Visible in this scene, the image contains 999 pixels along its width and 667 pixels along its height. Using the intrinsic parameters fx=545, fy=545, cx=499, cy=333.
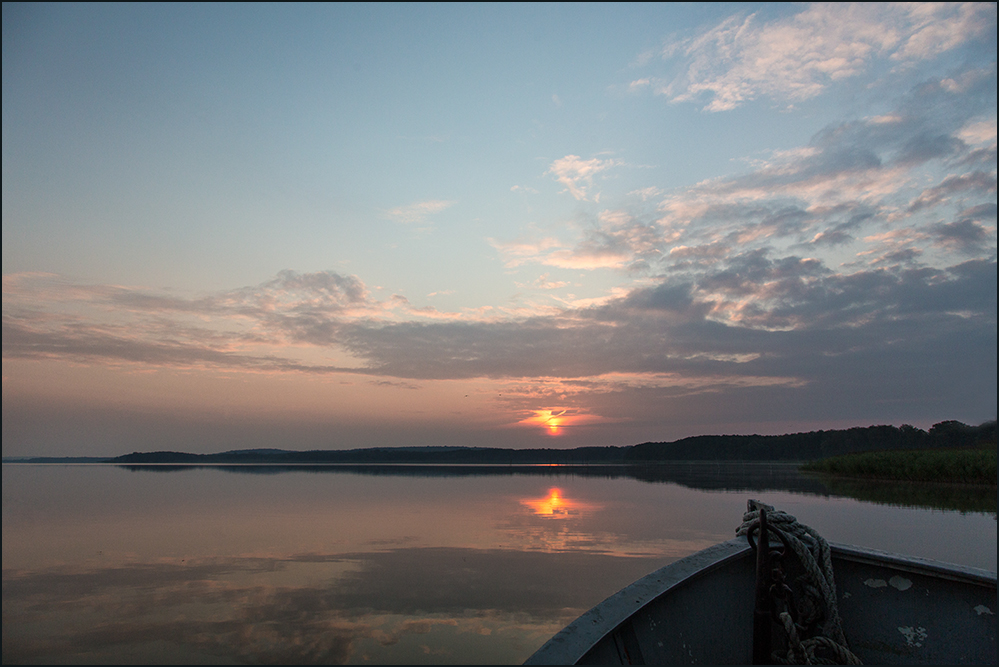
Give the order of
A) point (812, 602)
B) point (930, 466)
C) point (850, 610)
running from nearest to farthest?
1. point (812, 602)
2. point (850, 610)
3. point (930, 466)

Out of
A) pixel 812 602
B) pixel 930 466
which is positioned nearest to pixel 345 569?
pixel 812 602

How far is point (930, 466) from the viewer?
23.5m

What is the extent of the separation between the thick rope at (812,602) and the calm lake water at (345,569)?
8.48 ft

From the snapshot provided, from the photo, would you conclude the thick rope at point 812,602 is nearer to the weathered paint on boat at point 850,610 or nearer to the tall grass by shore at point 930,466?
the weathered paint on boat at point 850,610

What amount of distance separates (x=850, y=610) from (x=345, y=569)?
676 centimetres

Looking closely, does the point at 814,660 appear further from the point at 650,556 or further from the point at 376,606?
the point at 650,556

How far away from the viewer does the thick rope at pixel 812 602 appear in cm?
311

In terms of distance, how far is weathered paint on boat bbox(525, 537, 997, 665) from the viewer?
289 cm

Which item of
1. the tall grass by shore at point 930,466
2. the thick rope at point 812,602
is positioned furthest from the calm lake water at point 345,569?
the tall grass by shore at point 930,466

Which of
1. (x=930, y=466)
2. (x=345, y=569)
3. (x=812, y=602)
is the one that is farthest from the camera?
(x=930, y=466)

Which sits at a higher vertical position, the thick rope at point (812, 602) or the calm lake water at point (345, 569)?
the thick rope at point (812, 602)

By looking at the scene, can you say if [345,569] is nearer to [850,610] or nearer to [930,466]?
[850,610]

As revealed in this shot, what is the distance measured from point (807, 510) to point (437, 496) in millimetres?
12737

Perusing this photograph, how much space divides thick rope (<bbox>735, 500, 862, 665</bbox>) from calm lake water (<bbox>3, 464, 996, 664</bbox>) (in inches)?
102
